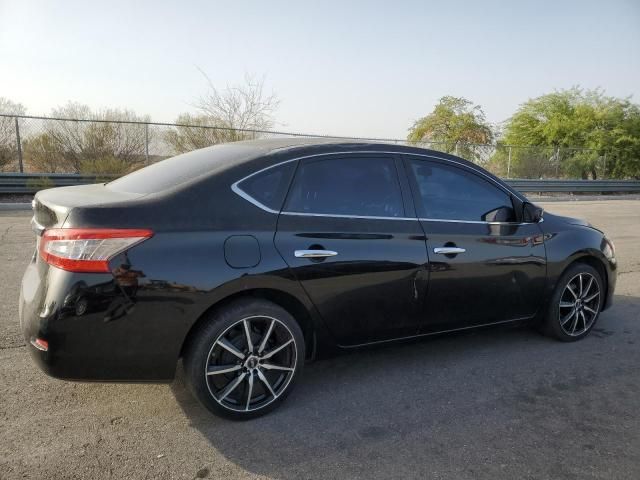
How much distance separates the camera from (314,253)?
3.12 meters

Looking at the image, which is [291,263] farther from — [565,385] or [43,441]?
[565,385]

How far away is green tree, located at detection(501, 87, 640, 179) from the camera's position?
26641 millimetres

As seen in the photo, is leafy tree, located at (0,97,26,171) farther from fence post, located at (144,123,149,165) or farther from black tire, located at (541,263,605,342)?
black tire, located at (541,263,605,342)

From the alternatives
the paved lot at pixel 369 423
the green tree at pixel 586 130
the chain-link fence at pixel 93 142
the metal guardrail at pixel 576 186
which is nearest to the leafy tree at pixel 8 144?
the chain-link fence at pixel 93 142

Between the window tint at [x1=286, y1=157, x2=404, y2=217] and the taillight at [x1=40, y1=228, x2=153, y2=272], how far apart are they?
3.20 feet

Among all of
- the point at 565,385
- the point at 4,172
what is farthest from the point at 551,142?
the point at 565,385

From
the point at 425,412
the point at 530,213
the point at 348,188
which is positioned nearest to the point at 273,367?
the point at 425,412

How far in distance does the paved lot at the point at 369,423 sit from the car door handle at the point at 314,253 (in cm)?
94

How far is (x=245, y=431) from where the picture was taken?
9.64ft

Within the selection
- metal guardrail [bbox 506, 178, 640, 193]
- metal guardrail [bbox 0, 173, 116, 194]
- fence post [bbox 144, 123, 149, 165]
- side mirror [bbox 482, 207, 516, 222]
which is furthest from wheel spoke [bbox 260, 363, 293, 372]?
metal guardrail [bbox 506, 178, 640, 193]

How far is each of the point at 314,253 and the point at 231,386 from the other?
0.90 metres

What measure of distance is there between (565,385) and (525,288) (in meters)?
0.77

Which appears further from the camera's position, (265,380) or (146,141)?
(146,141)

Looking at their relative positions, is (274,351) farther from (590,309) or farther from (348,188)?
(590,309)
